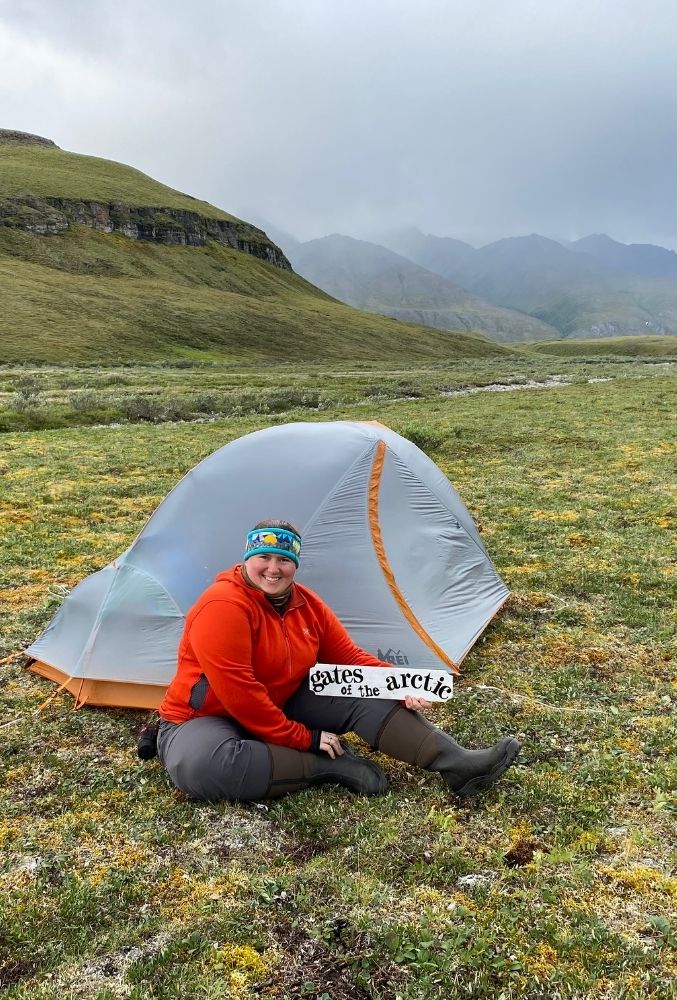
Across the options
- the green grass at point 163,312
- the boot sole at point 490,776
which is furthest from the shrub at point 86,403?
the green grass at point 163,312

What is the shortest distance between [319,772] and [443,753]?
106cm

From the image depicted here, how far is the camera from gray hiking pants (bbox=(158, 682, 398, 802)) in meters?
5.33

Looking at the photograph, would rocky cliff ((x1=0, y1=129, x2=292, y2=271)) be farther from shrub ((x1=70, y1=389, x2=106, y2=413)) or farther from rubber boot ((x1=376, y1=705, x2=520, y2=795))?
rubber boot ((x1=376, y1=705, x2=520, y2=795))

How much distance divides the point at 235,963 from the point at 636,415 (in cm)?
2964

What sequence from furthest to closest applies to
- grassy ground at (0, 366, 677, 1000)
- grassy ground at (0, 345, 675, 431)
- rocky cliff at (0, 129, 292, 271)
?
rocky cliff at (0, 129, 292, 271)
grassy ground at (0, 345, 675, 431)
grassy ground at (0, 366, 677, 1000)

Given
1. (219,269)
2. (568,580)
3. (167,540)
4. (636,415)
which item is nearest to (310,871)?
(167,540)

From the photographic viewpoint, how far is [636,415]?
2930cm

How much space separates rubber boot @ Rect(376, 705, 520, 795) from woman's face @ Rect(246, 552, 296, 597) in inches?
58.4

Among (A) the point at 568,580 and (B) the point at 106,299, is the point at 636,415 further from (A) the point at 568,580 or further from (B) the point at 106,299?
(B) the point at 106,299

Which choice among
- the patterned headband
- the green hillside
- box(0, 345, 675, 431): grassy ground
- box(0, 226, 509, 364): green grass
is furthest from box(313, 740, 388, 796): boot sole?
the green hillside

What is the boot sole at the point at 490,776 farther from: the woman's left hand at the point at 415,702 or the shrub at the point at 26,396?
the shrub at the point at 26,396

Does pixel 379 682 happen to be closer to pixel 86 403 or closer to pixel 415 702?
pixel 415 702

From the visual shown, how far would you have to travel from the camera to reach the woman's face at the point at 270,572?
17.9ft

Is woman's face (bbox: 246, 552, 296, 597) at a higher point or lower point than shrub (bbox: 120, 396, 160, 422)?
lower
